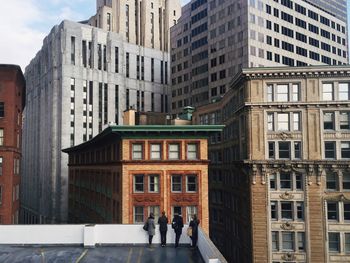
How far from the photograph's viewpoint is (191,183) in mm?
39719

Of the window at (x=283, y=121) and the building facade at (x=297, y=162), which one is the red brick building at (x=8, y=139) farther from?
the window at (x=283, y=121)

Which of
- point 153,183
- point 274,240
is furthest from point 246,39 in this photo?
point 153,183

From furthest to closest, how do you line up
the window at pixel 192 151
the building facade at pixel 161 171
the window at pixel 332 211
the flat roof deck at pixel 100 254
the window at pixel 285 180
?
the window at pixel 285 180, the window at pixel 332 211, the window at pixel 192 151, the building facade at pixel 161 171, the flat roof deck at pixel 100 254

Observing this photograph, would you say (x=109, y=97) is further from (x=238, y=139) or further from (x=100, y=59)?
(x=238, y=139)

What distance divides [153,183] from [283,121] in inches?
790

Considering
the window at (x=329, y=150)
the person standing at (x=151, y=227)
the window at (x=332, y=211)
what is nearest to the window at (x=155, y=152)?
the person standing at (x=151, y=227)

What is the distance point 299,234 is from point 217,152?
2629 centimetres

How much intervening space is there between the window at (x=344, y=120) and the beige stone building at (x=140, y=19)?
10238cm

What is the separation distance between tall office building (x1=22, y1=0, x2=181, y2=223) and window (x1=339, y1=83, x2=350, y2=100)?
80929 millimetres

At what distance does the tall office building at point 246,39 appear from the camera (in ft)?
282

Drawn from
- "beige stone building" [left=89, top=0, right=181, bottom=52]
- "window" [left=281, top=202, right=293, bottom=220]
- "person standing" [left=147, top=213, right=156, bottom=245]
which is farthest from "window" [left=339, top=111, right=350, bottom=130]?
"beige stone building" [left=89, top=0, right=181, bottom=52]

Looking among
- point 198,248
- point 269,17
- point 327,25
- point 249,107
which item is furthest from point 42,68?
point 198,248

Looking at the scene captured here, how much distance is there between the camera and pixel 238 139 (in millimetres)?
57125

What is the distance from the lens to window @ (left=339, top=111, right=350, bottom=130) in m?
49.5
